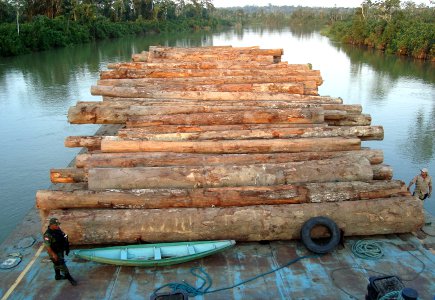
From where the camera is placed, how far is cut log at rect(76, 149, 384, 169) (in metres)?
7.82

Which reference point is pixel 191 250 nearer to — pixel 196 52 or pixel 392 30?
pixel 196 52

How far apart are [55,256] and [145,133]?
3.39 metres

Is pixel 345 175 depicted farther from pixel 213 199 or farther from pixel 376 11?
pixel 376 11

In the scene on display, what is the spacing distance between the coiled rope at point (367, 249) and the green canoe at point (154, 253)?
6.81 feet

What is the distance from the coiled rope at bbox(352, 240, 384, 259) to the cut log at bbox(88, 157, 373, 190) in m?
1.17

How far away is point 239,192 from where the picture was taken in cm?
711

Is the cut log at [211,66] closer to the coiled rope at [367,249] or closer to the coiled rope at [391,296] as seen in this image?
the coiled rope at [367,249]

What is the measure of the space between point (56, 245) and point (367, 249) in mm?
4948

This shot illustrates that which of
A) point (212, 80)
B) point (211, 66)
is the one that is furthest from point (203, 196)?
point (211, 66)

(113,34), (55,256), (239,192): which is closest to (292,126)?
(239,192)

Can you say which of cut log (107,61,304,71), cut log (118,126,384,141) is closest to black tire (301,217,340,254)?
cut log (118,126,384,141)

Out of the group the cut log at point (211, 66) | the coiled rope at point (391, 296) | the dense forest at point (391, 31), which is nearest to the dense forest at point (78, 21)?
the cut log at point (211, 66)

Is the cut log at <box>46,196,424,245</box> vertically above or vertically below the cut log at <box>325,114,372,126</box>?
below

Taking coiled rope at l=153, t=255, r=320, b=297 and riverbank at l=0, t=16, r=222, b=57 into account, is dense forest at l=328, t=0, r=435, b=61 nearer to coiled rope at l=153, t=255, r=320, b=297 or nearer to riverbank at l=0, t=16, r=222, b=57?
riverbank at l=0, t=16, r=222, b=57
